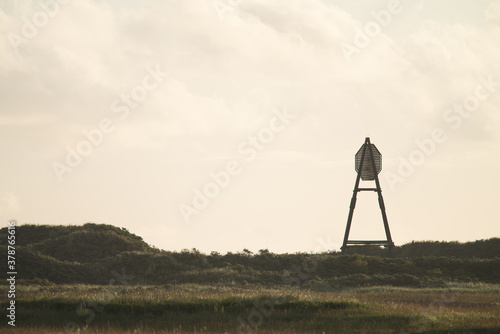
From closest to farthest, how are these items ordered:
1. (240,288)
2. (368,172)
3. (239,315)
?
(239,315)
(240,288)
(368,172)

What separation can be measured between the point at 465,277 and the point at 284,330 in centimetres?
2804

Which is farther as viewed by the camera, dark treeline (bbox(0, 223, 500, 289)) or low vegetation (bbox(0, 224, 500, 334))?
dark treeline (bbox(0, 223, 500, 289))

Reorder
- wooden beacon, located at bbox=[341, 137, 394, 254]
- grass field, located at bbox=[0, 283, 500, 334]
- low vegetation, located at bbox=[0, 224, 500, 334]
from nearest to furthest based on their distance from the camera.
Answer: grass field, located at bbox=[0, 283, 500, 334], low vegetation, located at bbox=[0, 224, 500, 334], wooden beacon, located at bbox=[341, 137, 394, 254]

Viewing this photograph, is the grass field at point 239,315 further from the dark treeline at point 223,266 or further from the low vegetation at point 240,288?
the dark treeline at point 223,266

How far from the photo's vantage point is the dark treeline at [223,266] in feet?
136

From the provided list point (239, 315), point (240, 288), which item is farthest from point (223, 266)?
point (239, 315)

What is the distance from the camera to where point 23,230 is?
57.1m

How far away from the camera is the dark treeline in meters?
41.5

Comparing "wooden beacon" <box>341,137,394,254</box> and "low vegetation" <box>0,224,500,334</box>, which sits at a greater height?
"wooden beacon" <box>341,137,394,254</box>

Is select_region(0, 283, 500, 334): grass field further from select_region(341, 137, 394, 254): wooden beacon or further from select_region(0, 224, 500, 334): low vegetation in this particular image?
select_region(341, 137, 394, 254): wooden beacon

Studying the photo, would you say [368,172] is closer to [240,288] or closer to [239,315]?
[240,288]

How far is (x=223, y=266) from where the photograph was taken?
46.0 metres

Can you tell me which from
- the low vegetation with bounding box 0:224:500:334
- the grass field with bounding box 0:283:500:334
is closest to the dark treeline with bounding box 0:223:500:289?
the low vegetation with bounding box 0:224:500:334

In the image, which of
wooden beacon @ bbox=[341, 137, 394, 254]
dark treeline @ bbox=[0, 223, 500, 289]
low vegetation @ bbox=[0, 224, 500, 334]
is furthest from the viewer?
wooden beacon @ bbox=[341, 137, 394, 254]
